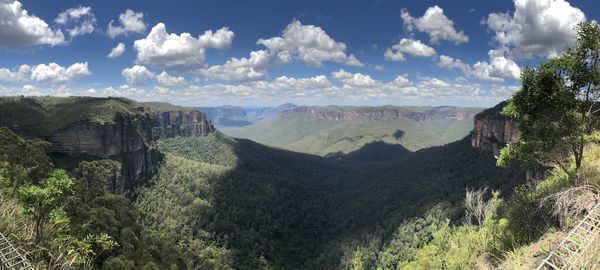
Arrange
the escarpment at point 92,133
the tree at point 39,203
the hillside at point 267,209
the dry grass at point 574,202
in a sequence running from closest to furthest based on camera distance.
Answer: the dry grass at point 574,202
the tree at point 39,203
the hillside at point 267,209
the escarpment at point 92,133

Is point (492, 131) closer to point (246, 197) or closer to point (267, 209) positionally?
point (267, 209)

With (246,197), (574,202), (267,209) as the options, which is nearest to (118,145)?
(246,197)

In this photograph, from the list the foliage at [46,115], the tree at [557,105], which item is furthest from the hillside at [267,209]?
the tree at [557,105]

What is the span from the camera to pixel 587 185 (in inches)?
639

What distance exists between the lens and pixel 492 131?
155 metres

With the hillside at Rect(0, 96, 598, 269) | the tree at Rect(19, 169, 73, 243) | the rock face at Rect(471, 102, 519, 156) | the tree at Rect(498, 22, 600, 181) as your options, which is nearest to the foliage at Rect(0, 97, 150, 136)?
the hillside at Rect(0, 96, 598, 269)

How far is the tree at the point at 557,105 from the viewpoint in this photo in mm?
17766

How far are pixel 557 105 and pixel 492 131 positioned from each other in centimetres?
15090

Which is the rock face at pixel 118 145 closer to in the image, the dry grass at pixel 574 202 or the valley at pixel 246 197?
the valley at pixel 246 197

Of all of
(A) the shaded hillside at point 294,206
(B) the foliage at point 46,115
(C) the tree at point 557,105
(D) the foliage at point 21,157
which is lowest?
(A) the shaded hillside at point 294,206

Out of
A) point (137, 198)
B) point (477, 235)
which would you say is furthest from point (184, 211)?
point (477, 235)

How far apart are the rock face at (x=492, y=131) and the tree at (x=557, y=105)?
429 ft

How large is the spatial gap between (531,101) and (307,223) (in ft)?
459

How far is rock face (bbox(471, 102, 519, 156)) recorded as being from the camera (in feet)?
471
